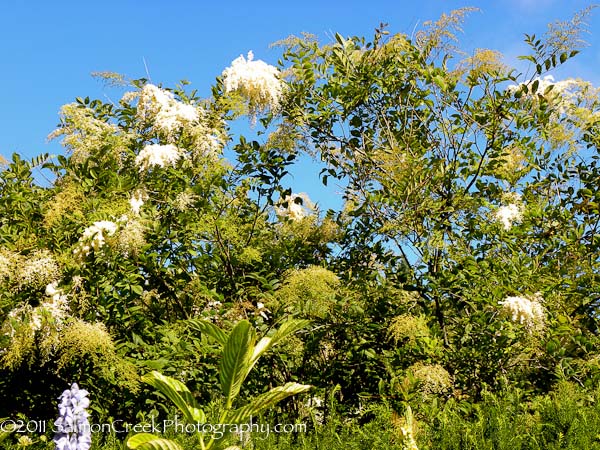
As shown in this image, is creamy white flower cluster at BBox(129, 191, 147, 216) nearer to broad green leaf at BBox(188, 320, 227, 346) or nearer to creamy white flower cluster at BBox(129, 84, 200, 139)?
creamy white flower cluster at BBox(129, 84, 200, 139)

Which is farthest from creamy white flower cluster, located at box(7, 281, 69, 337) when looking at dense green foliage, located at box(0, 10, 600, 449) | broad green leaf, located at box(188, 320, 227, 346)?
broad green leaf, located at box(188, 320, 227, 346)

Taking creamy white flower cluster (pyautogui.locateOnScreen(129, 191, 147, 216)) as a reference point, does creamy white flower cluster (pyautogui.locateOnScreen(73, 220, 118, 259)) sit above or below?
below

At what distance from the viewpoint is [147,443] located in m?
2.84

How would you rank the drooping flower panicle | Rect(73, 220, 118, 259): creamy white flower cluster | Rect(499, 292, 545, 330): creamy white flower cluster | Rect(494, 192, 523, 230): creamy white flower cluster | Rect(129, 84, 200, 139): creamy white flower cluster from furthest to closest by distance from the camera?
Rect(494, 192, 523, 230): creamy white flower cluster < Rect(129, 84, 200, 139): creamy white flower cluster < Rect(499, 292, 545, 330): creamy white flower cluster < Rect(73, 220, 118, 259): creamy white flower cluster < the drooping flower panicle

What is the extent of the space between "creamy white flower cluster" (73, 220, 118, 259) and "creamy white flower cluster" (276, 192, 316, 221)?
157 cm

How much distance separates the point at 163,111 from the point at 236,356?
7.05 ft

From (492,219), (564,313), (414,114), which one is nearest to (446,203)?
(492,219)

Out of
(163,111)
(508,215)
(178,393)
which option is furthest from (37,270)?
(508,215)

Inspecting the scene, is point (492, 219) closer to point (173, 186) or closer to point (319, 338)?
point (319, 338)

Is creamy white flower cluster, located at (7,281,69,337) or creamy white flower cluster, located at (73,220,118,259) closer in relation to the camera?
creamy white flower cluster, located at (7,281,69,337)

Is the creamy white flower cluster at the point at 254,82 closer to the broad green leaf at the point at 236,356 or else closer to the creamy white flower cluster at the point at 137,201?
the creamy white flower cluster at the point at 137,201

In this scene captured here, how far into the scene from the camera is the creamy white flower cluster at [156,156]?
14.0 ft

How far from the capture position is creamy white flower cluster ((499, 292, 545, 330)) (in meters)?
3.99

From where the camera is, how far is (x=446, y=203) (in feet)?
15.6
